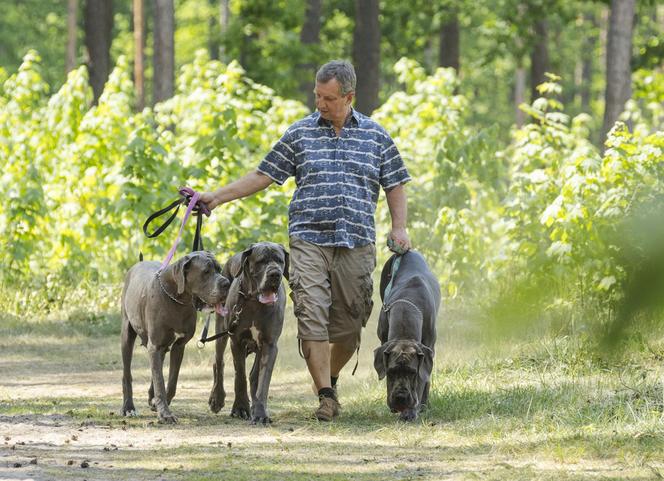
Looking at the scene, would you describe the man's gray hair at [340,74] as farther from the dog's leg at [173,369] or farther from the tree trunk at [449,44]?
the tree trunk at [449,44]

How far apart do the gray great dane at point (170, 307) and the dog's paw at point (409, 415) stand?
1.22 metres

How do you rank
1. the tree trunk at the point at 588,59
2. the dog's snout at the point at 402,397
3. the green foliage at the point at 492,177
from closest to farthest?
the dog's snout at the point at 402,397 < the green foliage at the point at 492,177 < the tree trunk at the point at 588,59

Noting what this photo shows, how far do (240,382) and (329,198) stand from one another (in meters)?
1.25

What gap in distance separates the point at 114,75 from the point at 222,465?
33.5 feet

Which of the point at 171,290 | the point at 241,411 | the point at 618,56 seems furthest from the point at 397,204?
the point at 618,56

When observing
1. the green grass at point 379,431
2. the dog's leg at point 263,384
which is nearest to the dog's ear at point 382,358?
the green grass at point 379,431

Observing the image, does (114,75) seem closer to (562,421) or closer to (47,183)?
(47,183)

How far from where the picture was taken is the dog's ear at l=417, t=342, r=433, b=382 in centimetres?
Answer: 700

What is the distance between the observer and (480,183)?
14938 millimetres

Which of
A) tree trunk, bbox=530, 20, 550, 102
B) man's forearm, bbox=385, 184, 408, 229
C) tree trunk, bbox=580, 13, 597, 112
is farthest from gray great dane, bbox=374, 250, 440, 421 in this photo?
tree trunk, bbox=580, 13, 597, 112

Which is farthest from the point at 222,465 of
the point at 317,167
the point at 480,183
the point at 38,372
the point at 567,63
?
the point at 567,63

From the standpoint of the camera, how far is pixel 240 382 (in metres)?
7.36

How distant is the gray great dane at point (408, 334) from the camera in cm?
691

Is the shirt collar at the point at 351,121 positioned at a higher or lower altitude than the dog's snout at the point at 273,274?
higher
